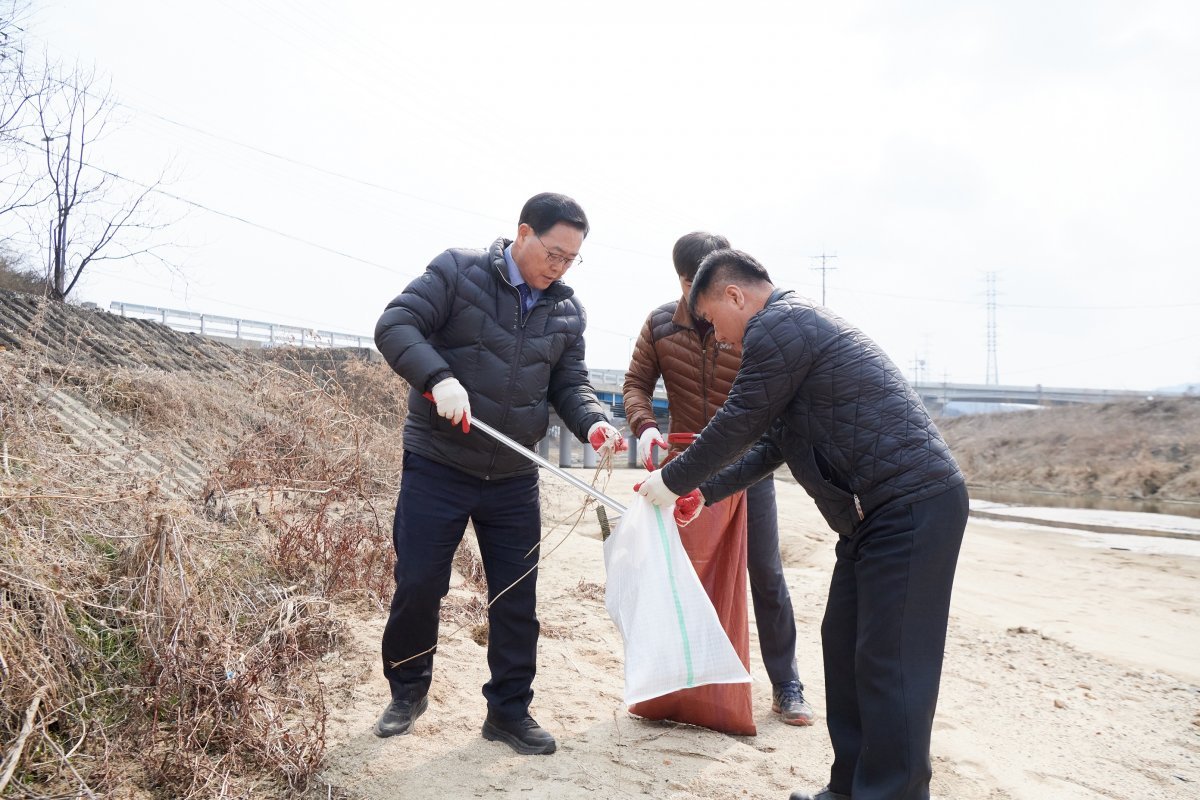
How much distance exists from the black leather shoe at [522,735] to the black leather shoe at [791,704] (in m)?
1.07

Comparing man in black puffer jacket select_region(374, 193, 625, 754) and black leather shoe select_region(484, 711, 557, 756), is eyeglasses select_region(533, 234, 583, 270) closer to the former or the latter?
man in black puffer jacket select_region(374, 193, 625, 754)

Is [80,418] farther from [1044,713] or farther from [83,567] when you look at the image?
[1044,713]

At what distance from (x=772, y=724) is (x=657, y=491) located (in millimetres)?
1310

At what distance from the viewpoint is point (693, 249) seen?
340 centimetres

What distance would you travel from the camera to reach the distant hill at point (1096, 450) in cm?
2284

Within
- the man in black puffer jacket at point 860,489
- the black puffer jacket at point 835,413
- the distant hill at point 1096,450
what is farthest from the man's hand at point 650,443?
the distant hill at point 1096,450

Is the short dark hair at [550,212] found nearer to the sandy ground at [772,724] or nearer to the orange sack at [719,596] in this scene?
the orange sack at [719,596]

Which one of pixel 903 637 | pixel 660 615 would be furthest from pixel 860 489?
pixel 660 615

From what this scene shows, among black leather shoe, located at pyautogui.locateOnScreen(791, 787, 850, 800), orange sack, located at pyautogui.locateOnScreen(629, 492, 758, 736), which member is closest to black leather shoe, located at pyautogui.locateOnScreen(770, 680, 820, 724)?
orange sack, located at pyautogui.locateOnScreen(629, 492, 758, 736)

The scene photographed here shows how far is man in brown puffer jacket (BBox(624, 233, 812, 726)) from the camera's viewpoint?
11.2 ft

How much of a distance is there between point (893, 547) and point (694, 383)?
55.5 inches

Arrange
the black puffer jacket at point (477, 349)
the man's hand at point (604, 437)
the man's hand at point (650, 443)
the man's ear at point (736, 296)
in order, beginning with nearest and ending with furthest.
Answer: the man's ear at point (736, 296) < the black puffer jacket at point (477, 349) < the man's hand at point (604, 437) < the man's hand at point (650, 443)

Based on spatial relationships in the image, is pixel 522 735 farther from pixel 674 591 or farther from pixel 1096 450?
pixel 1096 450

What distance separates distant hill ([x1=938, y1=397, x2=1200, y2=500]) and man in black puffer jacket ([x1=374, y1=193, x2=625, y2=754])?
77.9ft
